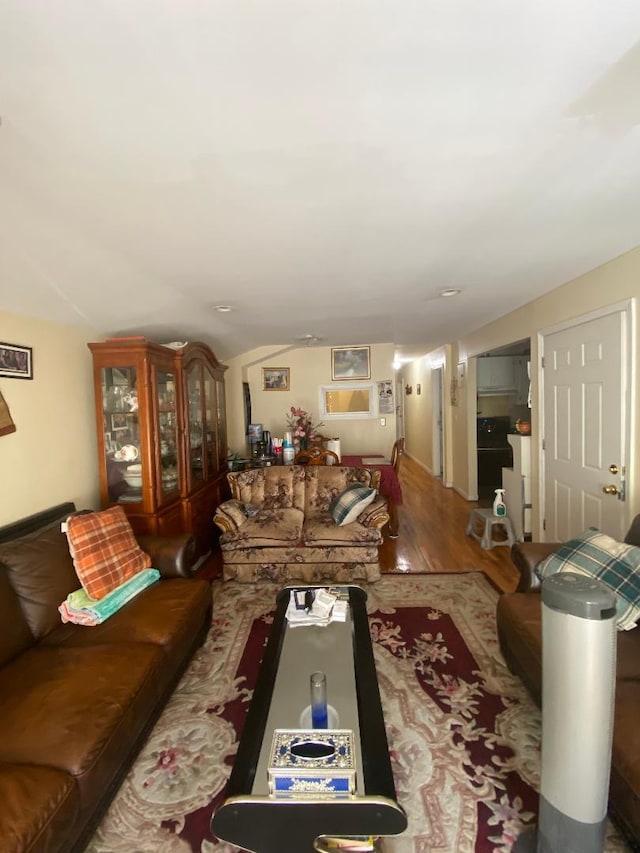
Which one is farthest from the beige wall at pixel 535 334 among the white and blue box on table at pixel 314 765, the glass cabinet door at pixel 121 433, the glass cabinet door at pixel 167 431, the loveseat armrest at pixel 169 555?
the glass cabinet door at pixel 121 433

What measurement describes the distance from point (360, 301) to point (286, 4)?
2.40 metres

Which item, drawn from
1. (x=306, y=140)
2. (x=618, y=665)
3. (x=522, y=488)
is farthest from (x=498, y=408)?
(x=306, y=140)

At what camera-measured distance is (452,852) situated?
1.25 m

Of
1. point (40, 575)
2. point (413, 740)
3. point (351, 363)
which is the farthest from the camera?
point (351, 363)

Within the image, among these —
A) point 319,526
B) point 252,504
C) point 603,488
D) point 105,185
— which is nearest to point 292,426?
point 252,504

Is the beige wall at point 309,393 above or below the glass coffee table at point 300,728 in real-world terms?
above

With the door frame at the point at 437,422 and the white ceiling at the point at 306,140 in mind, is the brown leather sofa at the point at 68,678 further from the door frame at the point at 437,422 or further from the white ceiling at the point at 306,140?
the door frame at the point at 437,422

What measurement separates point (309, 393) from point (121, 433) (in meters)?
3.00

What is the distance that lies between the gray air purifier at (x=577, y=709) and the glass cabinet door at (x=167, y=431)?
272cm

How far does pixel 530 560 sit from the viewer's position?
6.82 ft

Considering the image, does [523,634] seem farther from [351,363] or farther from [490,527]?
[351,363]

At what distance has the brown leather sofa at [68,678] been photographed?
112cm

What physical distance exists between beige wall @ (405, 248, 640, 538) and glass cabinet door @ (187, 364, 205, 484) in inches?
121

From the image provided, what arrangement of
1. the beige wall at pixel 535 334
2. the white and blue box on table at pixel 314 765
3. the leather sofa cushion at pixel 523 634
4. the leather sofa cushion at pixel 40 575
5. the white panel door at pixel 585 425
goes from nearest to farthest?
the white and blue box on table at pixel 314 765
the leather sofa cushion at pixel 523 634
the leather sofa cushion at pixel 40 575
the beige wall at pixel 535 334
the white panel door at pixel 585 425
